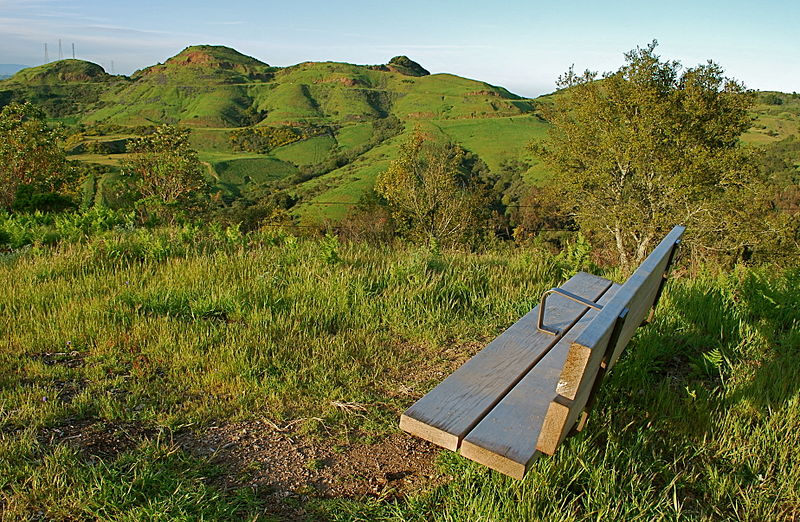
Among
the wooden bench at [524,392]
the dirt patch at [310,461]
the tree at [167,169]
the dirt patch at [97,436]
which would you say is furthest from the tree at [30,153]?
the wooden bench at [524,392]

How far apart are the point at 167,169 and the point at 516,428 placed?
29.7 m

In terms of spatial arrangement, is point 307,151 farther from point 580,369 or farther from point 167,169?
point 580,369

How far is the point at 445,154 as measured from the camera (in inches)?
1366

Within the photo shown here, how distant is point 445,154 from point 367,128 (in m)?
91.2

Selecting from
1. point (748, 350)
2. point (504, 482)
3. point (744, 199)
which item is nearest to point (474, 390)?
point (504, 482)

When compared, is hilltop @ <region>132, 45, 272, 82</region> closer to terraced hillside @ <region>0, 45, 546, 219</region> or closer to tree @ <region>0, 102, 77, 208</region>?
terraced hillside @ <region>0, 45, 546, 219</region>

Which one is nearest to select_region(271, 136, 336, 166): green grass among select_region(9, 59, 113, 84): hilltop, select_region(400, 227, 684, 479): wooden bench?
select_region(9, 59, 113, 84): hilltop

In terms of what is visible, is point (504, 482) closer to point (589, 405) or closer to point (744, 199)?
point (589, 405)

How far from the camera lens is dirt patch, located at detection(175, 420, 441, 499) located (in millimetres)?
2229

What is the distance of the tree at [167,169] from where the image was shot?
28.0 meters

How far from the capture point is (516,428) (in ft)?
6.39

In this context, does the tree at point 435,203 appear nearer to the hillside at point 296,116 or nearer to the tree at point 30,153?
the tree at point 30,153

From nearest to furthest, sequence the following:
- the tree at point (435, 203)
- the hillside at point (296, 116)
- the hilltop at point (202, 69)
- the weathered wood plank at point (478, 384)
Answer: the weathered wood plank at point (478, 384) < the tree at point (435, 203) < the hillside at point (296, 116) < the hilltop at point (202, 69)

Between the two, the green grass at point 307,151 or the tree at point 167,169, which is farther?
the green grass at point 307,151
